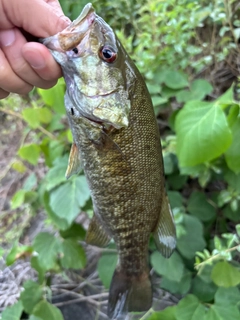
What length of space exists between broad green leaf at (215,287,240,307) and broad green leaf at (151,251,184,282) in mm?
138

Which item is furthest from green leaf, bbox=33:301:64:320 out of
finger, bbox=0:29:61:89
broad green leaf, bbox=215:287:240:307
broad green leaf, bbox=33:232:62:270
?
finger, bbox=0:29:61:89

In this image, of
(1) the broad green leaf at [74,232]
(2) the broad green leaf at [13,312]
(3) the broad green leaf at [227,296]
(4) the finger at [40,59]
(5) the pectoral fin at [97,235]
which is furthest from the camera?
(1) the broad green leaf at [74,232]

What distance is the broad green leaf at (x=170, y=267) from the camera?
1.23 meters

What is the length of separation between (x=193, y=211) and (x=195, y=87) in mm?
532

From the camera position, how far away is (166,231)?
0.95 m

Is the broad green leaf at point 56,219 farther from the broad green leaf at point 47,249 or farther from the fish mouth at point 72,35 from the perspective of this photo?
the fish mouth at point 72,35

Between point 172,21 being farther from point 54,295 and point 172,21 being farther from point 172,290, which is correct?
point 54,295

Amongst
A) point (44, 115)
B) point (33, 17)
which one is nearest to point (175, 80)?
point (44, 115)

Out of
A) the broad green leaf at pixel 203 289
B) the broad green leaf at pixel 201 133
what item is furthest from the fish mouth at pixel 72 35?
the broad green leaf at pixel 203 289

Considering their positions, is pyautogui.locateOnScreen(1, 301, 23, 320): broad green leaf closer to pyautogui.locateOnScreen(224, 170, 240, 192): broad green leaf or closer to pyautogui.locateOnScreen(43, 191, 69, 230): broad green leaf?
pyautogui.locateOnScreen(43, 191, 69, 230): broad green leaf

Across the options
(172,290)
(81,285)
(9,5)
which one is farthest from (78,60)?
(81,285)

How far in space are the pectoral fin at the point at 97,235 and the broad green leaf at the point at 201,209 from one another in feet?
1.66

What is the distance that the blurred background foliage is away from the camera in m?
1.15

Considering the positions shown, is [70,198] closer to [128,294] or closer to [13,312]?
[128,294]
